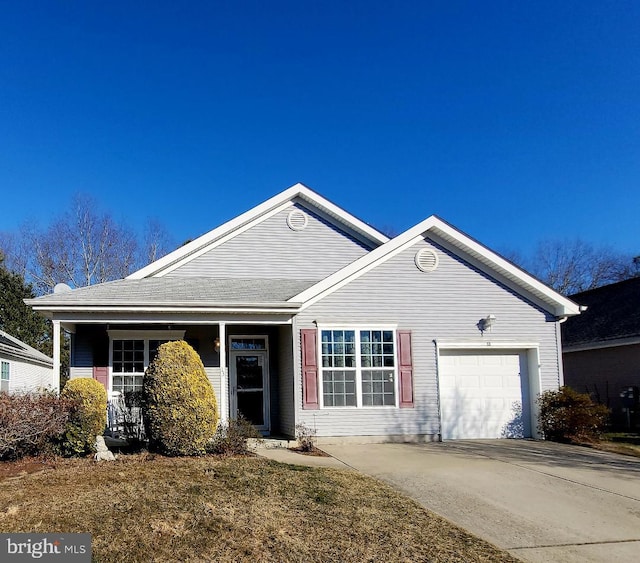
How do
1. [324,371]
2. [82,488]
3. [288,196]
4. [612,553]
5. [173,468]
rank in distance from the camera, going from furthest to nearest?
[288,196] < [324,371] < [173,468] < [82,488] < [612,553]

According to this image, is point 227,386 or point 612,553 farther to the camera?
point 227,386

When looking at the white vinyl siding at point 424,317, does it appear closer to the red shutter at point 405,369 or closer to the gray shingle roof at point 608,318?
the red shutter at point 405,369

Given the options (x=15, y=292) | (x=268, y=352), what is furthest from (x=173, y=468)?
(x=15, y=292)

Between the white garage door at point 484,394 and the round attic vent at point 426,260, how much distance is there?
1911mm

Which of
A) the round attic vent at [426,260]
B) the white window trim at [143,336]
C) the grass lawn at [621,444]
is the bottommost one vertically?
the grass lawn at [621,444]

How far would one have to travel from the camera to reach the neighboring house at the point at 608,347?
1753cm

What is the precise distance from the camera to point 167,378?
32.0 ft

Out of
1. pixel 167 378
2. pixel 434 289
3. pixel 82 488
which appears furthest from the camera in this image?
pixel 434 289

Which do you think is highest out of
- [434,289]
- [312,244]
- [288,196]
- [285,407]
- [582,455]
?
[288,196]

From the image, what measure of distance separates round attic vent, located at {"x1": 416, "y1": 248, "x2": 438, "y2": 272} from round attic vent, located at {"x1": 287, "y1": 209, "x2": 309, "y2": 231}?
144 inches

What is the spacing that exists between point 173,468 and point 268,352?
544cm

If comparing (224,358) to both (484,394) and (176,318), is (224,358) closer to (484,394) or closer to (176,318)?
(176,318)

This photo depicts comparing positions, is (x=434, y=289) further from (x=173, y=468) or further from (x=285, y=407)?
(x=173, y=468)

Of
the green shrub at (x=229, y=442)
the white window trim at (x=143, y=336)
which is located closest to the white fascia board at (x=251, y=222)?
the white window trim at (x=143, y=336)
